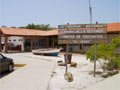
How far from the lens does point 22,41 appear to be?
3002 centimetres

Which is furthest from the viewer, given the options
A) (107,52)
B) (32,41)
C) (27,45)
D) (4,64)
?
(27,45)

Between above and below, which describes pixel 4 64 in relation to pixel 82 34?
below

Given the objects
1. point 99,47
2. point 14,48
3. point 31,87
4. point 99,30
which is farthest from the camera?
point 14,48

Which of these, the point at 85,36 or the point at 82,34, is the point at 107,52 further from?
the point at 82,34

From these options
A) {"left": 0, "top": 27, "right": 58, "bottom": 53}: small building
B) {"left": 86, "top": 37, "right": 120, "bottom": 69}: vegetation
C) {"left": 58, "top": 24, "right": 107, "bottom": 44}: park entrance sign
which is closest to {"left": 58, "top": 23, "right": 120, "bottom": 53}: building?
{"left": 58, "top": 24, "right": 107, "bottom": 44}: park entrance sign

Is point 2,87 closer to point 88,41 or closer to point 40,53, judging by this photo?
point 88,41

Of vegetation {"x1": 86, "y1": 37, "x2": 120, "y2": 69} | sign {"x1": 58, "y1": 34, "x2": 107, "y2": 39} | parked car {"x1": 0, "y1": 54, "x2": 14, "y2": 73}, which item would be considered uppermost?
sign {"x1": 58, "y1": 34, "x2": 107, "y2": 39}

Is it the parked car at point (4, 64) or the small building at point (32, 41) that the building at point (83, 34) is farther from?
the small building at point (32, 41)

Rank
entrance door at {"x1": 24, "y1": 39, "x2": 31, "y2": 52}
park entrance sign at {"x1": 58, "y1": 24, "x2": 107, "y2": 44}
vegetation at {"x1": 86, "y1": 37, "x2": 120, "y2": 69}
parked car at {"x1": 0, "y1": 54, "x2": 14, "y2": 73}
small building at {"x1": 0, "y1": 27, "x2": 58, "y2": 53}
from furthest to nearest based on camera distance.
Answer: entrance door at {"x1": 24, "y1": 39, "x2": 31, "y2": 52} → small building at {"x1": 0, "y1": 27, "x2": 58, "y2": 53} → vegetation at {"x1": 86, "y1": 37, "x2": 120, "y2": 69} → parked car at {"x1": 0, "y1": 54, "x2": 14, "y2": 73} → park entrance sign at {"x1": 58, "y1": 24, "x2": 107, "y2": 44}

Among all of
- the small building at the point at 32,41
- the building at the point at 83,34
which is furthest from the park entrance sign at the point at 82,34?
the small building at the point at 32,41

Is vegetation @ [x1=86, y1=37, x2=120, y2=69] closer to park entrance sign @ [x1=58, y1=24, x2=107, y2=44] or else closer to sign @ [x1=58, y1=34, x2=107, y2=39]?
park entrance sign @ [x1=58, y1=24, x2=107, y2=44]

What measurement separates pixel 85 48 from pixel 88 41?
1547 cm

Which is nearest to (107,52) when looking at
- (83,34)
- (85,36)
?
(85,36)

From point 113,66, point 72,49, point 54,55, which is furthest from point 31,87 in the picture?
point 72,49
